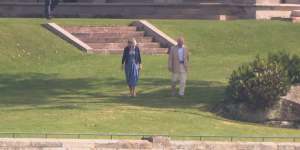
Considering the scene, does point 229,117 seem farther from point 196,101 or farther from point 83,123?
point 83,123

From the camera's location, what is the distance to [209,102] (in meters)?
26.8

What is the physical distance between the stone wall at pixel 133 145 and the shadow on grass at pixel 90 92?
5908mm

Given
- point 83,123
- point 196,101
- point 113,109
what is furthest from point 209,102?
point 83,123

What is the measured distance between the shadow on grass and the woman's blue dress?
391 mm

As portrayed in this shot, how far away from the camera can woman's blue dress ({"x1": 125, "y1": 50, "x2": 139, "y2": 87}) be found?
27.7 metres

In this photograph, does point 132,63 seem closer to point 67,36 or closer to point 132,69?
point 132,69

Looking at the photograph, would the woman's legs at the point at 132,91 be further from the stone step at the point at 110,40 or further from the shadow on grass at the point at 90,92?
the stone step at the point at 110,40

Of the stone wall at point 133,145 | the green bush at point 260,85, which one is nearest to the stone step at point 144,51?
the green bush at point 260,85

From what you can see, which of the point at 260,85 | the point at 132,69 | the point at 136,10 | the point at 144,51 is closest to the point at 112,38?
the point at 144,51

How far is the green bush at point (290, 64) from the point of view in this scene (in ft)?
86.3

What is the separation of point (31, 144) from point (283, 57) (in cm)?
951

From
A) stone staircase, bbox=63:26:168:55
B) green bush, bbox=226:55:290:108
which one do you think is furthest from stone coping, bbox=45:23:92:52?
green bush, bbox=226:55:290:108

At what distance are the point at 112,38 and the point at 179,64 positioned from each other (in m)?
10.8

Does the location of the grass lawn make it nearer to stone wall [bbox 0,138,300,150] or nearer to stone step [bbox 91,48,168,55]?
stone step [bbox 91,48,168,55]
